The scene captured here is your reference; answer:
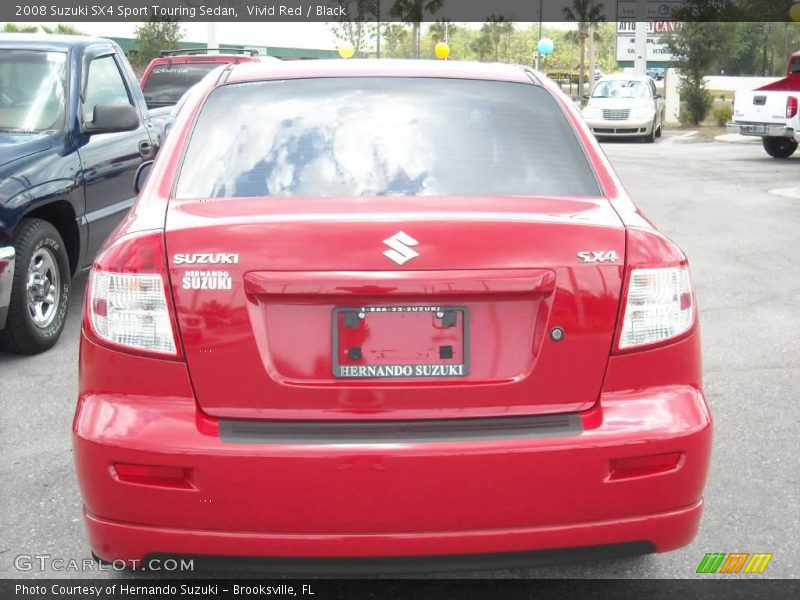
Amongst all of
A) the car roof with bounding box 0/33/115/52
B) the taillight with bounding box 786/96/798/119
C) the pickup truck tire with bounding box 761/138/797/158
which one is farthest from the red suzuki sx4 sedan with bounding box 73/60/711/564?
the pickup truck tire with bounding box 761/138/797/158

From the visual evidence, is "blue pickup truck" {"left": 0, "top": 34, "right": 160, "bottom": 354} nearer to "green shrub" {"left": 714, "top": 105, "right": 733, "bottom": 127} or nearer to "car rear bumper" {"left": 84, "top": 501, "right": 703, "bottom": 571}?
"car rear bumper" {"left": 84, "top": 501, "right": 703, "bottom": 571}

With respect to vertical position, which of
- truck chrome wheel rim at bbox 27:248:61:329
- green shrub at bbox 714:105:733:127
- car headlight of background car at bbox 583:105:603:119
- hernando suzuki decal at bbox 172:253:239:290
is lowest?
green shrub at bbox 714:105:733:127

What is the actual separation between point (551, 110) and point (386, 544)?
167 cm

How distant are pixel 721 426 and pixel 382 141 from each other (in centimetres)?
249

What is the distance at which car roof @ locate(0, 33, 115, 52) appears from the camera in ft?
24.6

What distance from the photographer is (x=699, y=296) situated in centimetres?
796

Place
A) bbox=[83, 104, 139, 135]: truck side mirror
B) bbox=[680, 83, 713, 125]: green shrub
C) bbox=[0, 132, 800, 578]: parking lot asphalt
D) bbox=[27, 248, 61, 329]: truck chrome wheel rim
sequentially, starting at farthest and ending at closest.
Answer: bbox=[680, 83, 713, 125]: green shrub, bbox=[83, 104, 139, 135]: truck side mirror, bbox=[27, 248, 61, 329]: truck chrome wheel rim, bbox=[0, 132, 800, 578]: parking lot asphalt

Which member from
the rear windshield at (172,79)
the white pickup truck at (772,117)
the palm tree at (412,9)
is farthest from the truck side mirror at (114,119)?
the palm tree at (412,9)

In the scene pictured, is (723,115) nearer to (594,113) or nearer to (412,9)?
(594,113)

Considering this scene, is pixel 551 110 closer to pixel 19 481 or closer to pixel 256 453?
pixel 256 453

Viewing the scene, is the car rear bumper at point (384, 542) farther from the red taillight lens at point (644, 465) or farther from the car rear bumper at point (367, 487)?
the red taillight lens at point (644, 465)

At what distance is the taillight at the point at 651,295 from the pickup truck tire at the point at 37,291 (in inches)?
166

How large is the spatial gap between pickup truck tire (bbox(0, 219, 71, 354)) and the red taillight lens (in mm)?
4303

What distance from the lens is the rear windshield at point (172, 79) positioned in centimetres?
1530
